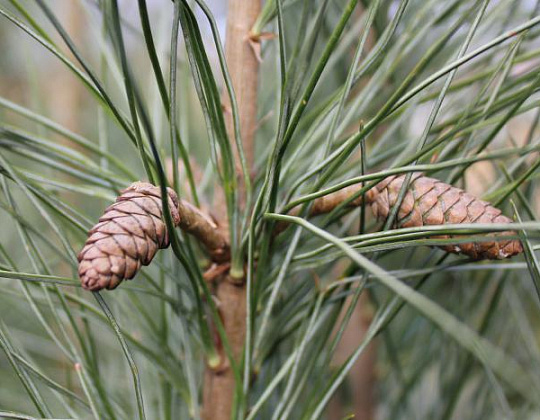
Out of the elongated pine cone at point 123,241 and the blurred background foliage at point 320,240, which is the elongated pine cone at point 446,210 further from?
the elongated pine cone at point 123,241

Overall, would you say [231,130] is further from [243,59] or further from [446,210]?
[446,210]

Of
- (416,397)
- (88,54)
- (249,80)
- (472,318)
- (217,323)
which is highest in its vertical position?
(88,54)

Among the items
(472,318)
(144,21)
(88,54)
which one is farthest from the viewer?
(88,54)

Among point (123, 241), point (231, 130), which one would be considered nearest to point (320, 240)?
point (231, 130)

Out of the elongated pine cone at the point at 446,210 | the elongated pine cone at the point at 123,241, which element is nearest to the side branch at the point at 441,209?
the elongated pine cone at the point at 446,210

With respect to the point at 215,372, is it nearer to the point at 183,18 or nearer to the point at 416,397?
the point at 183,18

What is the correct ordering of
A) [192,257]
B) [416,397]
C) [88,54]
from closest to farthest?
[192,257] < [416,397] < [88,54]

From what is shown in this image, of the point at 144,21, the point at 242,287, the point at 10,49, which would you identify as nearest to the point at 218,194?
the point at 242,287

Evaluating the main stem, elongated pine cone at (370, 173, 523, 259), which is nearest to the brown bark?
the main stem
